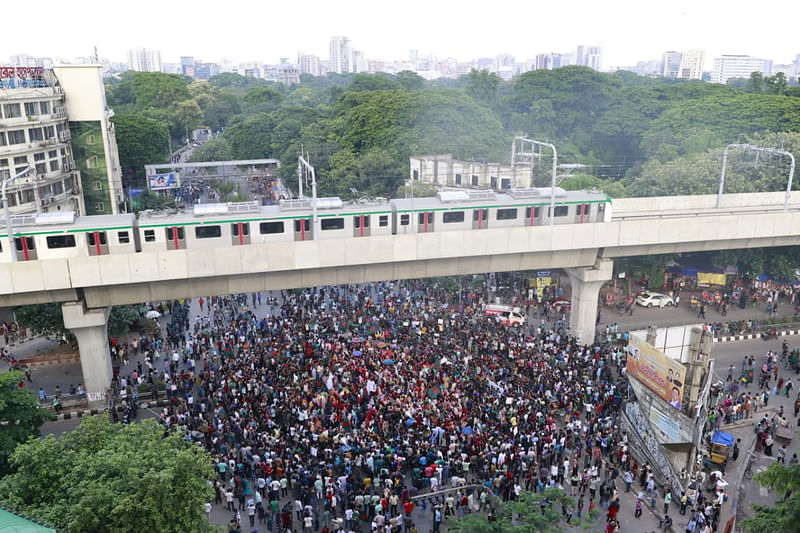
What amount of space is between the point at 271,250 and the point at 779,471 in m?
17.5

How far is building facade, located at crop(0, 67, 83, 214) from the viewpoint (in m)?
36.8

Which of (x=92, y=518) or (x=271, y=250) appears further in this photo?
(x=271, y=250)

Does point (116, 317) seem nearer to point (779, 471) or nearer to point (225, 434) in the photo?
point (225, 434)

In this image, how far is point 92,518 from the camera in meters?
10.4

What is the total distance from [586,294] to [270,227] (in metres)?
14.4

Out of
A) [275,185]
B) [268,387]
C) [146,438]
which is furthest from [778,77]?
[146,438]

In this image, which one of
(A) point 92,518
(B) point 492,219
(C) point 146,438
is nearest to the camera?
(A) point 92,518

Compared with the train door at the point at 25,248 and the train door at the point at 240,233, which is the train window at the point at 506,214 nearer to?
the train door at the point at 240,233

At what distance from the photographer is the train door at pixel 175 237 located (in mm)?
23470

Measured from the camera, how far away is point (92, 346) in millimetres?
23719

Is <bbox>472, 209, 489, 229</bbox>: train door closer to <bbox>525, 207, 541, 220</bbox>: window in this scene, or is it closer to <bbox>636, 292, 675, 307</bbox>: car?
<bbox>525, 207, 541, 220</bbox>: window

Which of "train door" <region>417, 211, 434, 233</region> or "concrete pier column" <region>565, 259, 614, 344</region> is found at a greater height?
"train door" <region>417, 211, 434, 233</region>

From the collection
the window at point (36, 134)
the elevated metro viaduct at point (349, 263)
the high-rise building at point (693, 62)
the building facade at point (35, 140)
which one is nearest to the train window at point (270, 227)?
the elevated metro viaduct at point (349, 263)

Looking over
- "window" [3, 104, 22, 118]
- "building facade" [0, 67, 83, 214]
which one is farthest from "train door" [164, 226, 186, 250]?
"window" [3, 104, 22, 118]
